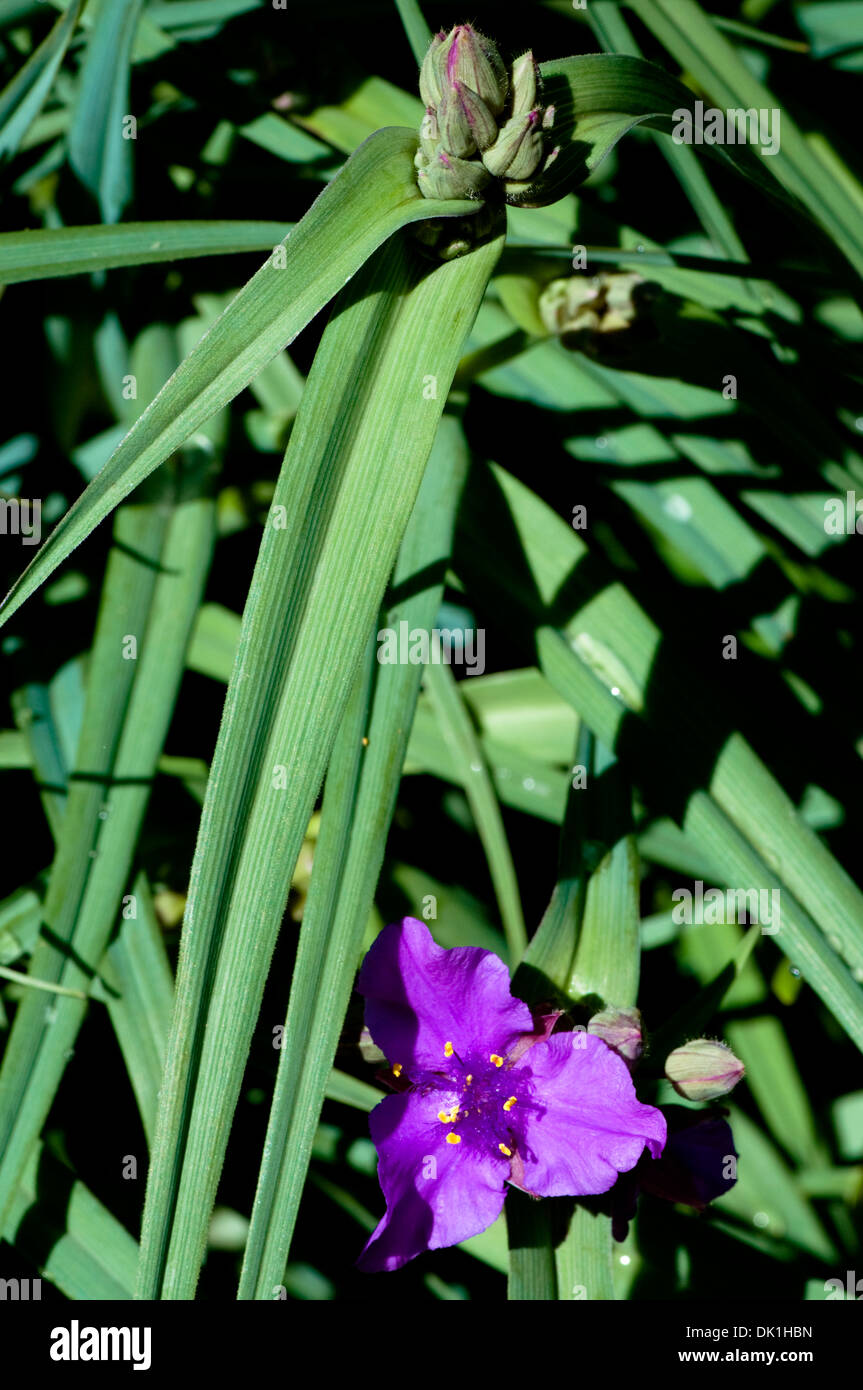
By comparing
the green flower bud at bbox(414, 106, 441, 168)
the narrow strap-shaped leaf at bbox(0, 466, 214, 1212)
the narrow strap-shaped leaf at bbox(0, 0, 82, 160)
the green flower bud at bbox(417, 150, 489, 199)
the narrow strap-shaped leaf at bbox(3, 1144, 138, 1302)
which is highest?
the narrow strap-shaped leaf at bbox(0, 0, 82, 160)

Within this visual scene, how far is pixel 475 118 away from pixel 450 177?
1.5 inches

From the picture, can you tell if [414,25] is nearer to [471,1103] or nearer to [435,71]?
[435,71]

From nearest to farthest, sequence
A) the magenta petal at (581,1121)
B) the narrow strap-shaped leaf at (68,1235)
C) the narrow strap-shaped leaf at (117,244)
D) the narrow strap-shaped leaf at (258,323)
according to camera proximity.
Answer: the narrow strap-shaped leaf at (258,323) → the magenta petal at (581,1121) → the narrow strap-shaped leaf at (117,244) → the narrow strap-shaped leaf at (68,1235)

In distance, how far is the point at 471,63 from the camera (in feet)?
2.06

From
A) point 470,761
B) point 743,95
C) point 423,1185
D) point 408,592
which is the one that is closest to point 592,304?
point 743,95

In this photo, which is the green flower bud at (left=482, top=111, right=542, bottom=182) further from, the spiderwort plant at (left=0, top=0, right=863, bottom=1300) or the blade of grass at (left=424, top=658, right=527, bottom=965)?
the blade of grass at (left=424, top=658, right=527, bottom=965)

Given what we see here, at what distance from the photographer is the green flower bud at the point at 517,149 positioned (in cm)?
65

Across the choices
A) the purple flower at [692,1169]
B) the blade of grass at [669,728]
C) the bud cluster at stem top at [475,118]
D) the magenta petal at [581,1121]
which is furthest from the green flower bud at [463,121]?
the purple flower at [692,1169]

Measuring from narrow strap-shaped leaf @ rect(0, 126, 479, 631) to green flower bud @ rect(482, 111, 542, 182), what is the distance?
0.13 feet

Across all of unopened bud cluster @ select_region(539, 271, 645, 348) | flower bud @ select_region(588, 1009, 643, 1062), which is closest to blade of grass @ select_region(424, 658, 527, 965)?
flower bud @ select_region(588, 1009, 643, 1062)

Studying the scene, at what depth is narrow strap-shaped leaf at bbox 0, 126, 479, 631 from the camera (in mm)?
595

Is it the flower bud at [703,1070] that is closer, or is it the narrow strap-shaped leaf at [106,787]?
the flower bud at [703,1070]

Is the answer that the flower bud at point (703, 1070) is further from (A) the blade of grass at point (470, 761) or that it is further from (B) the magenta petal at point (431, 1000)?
(A) the blade of grass at point (470, 761)

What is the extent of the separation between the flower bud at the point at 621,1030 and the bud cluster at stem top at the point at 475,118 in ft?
2.16
